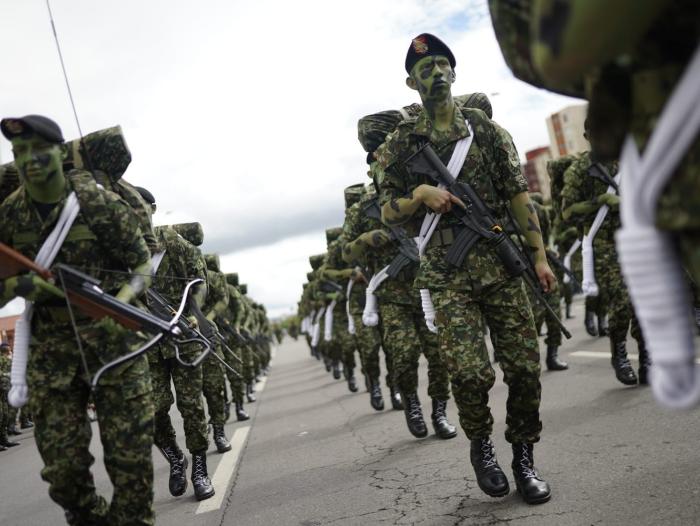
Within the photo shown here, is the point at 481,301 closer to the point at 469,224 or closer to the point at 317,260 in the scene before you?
the point at 469,224

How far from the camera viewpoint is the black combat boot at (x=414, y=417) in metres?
6.50

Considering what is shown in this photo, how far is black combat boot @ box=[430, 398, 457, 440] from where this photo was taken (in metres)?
6.21

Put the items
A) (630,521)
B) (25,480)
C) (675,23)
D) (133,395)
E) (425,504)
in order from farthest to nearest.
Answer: (25,480), (425,504), (133,395), (630,521), (675,23)

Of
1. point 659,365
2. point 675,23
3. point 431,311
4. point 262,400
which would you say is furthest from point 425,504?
point 262,400

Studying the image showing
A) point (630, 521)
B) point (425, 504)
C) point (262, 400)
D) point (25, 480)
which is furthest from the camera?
point (262, 400)

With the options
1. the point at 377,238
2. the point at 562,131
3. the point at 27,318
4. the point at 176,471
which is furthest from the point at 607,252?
the point at 562,131

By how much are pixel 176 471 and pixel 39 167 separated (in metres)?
3.28

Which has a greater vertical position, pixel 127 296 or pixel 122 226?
pixel 122 226

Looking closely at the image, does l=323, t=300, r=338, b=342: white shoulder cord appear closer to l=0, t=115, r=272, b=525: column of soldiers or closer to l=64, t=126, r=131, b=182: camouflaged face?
l=64, t=126, r=131, b=182: camouflaged face

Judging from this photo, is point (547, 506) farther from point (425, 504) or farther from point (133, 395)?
point (133, 395)

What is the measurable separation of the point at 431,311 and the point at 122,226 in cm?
188

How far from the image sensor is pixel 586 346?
10391 millimetres

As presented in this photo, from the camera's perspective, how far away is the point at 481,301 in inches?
166

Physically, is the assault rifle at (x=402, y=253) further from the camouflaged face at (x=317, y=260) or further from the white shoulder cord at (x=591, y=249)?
the camouflaged face at (x=317, y=260)
